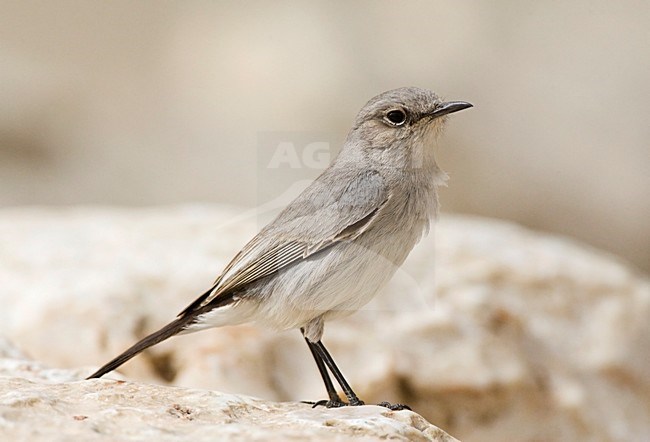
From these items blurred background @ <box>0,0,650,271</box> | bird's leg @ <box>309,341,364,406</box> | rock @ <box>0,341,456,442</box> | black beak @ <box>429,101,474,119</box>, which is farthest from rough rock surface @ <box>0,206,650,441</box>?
blurred background @ <box>0,0,650,271</box>

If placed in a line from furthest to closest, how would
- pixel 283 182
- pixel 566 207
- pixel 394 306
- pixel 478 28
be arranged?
pixel 478 28
pixel 566 207
pixel 283 182
pixel 394 306

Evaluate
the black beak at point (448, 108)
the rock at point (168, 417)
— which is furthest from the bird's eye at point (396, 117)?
the rock at point (168, 417)

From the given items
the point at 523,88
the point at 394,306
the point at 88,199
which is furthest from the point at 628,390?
the point at 88,199

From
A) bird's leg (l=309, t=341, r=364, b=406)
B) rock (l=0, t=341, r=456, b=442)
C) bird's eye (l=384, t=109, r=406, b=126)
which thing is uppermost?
bird's eye (l=384, t=109, r=406, b=126)

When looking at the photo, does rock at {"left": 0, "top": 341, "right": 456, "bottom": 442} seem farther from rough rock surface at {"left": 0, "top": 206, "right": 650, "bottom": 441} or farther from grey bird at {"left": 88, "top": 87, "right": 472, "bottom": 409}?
rough rock surface at {"left": 0, "top": 206, "right": 650, "bottom": 441}

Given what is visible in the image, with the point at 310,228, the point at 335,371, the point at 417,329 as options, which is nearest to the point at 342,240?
the point at 310,228

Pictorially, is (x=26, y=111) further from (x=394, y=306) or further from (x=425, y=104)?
(x=425, y=104)
